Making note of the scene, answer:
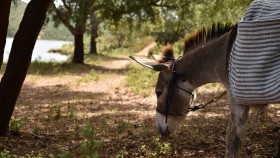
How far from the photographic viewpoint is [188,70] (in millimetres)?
4230

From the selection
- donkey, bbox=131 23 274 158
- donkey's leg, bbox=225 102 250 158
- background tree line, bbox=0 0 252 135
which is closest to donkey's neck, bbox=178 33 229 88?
donkey, bbox=131 23 274 158

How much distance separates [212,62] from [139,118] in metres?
5.12

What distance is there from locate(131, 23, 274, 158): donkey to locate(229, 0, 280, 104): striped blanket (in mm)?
478

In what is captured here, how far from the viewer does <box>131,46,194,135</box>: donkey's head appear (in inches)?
167

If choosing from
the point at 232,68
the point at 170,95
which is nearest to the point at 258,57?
the point at 232,68

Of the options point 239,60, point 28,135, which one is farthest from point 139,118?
point 239,60

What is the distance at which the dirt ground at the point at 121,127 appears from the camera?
564 cm

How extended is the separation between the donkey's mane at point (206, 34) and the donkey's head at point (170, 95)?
231mm

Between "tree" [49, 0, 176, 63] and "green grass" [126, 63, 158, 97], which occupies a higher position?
"tree" [49, 0, 176, 63]

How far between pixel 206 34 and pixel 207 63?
35 centimetres

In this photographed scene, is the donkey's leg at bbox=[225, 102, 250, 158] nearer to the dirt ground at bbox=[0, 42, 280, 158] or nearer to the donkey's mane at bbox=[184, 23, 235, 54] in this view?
the donkey's mane at bbox=[184, 23, 235, 54]

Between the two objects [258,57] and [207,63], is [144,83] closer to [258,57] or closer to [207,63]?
[207,63]

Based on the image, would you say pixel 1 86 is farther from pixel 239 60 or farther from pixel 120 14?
pixel 120 14

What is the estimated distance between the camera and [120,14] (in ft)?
68.6
